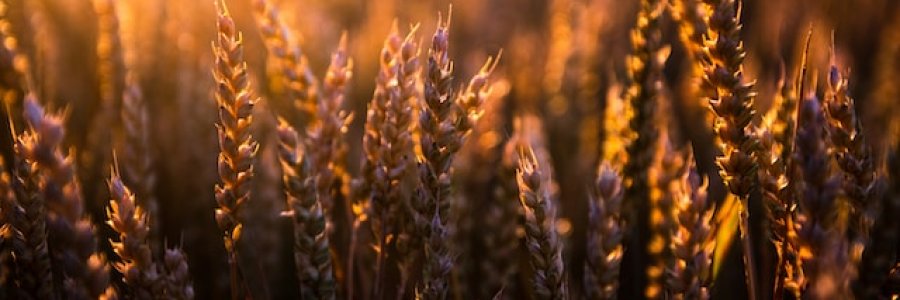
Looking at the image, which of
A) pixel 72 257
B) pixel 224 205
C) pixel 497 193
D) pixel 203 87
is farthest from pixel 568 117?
pixel 72 257

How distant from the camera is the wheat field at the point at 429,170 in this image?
2.57 feet

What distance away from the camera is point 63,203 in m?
0.66

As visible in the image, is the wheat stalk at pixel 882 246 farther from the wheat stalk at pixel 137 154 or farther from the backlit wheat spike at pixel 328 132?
the wheat stalk at pixel 137 154

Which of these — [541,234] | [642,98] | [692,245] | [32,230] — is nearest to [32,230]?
[32,230]

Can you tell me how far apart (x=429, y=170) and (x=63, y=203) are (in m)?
0.37

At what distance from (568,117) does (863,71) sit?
1376mm

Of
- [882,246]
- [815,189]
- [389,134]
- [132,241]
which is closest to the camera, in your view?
[815,189]

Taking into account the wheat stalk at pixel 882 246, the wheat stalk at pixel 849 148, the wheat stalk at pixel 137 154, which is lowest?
the wheat stalk at pixel 882 246

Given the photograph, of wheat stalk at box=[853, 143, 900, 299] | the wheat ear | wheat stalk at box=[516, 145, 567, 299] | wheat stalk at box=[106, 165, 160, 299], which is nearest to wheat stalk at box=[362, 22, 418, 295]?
wheat stalk at box=[516, 145, 567, 299]

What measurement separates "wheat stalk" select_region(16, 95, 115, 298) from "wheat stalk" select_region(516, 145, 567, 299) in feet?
1.42

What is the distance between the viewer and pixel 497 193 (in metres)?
1.23

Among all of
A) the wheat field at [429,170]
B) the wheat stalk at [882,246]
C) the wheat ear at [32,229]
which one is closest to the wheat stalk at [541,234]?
the wheat field at [429,170]

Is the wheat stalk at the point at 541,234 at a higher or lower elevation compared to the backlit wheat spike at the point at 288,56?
lower

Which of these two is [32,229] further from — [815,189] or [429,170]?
[815,189]
